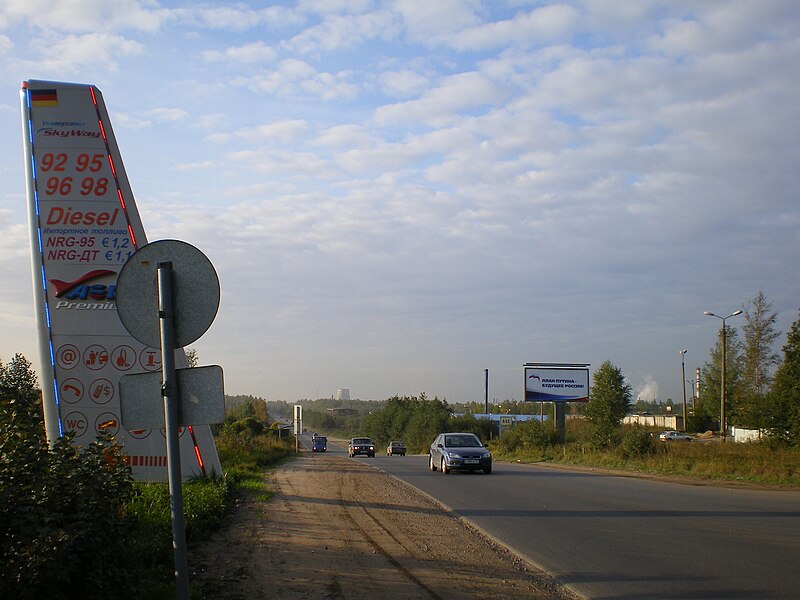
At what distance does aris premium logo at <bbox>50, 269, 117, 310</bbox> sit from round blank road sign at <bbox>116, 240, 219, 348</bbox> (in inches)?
357

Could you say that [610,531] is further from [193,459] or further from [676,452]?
[676,452]

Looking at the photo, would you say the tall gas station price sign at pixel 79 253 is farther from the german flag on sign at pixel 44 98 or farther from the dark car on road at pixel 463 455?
the dark car on road at pixel 463 455

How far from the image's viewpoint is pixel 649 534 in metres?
11.6

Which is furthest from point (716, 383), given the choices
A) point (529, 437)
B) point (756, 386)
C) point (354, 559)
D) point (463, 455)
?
point (354, 559)

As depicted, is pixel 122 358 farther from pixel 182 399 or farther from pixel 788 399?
pixel 788 399

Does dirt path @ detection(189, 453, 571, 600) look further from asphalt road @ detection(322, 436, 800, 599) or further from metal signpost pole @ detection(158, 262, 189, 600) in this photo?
metal signpost pole @ detection(158, 262, 189, 600)

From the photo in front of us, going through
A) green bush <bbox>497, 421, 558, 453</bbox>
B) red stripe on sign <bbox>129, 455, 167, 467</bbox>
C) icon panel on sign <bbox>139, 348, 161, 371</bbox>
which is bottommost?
green bush <bbox>497, 421, 558, 453</bbox>

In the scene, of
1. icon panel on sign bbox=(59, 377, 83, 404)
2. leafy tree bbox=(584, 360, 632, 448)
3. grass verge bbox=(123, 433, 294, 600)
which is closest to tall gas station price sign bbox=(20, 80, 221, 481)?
icon panel on sign bbox=(59, 377, 83, 404)

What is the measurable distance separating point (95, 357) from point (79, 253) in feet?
6.60

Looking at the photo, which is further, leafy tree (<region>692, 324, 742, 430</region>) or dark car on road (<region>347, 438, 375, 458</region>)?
leafy tree (<region>692, 324, 742, 430</region>)

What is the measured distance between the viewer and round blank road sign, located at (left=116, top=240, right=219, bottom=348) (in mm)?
5520

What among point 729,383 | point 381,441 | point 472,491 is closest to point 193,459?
point 472,491

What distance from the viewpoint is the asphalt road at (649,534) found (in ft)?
26.9

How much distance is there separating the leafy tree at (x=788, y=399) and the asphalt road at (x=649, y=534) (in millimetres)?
15266
